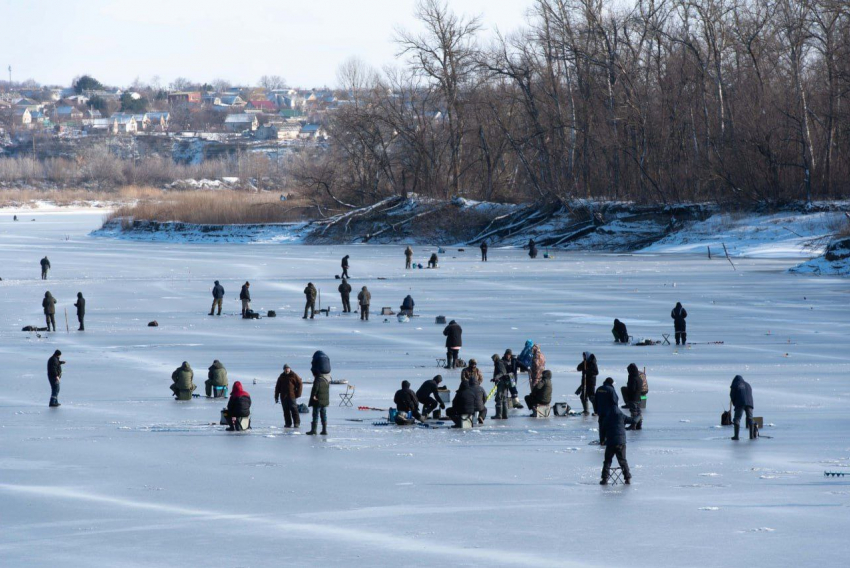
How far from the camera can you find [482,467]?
12680 mm

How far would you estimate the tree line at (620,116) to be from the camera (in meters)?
62.2


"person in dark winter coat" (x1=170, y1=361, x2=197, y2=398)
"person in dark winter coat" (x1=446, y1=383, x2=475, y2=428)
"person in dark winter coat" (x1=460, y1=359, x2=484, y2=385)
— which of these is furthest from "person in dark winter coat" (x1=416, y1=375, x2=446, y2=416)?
"person in dark winter coat" (x1=170, y1=361, x2=197, y2=398)

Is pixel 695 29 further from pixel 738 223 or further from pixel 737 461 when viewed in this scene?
pixel 737 461

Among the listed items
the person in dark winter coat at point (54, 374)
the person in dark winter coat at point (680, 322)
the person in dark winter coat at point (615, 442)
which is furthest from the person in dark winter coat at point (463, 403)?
the person in dark winter coat at point (680, 322)

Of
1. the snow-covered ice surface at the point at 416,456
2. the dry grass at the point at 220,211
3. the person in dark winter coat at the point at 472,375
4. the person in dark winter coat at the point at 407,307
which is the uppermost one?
the dry grass at the point at 220,211

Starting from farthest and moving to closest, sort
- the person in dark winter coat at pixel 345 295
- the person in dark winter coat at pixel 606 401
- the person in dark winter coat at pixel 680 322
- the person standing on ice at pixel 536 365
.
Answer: the person in dark winter coat at pixel 345 295 < the person in dark winter coat at pixel 680 322 < the person standing on ice at pixel 536 365 < the person in dark winter coat at pixel 606 401

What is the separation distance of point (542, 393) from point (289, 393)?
144 inches

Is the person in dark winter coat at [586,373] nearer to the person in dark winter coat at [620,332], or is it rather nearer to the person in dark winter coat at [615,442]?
the person in dark winter coat at [615,442]

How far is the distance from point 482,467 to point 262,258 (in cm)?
4374

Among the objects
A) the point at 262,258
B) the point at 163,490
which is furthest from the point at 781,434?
the point at 262,258

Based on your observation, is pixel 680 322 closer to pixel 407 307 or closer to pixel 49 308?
pixel 407 307

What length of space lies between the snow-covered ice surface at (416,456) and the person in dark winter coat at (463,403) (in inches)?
9.7

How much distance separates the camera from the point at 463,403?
15281 millimetres

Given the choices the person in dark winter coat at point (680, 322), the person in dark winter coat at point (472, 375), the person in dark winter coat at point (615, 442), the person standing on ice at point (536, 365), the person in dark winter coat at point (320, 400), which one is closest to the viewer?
the person in dark winter coat at point (615, 442)
